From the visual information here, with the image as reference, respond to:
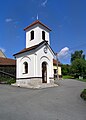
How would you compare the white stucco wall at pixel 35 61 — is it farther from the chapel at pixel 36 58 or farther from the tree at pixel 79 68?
the tree at pixel 79 68

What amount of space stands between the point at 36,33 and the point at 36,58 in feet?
12.6

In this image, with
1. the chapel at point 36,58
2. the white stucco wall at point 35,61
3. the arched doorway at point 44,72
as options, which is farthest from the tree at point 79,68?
the arched doorway at point 44,72

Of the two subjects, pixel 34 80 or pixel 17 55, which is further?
pixel 17 55

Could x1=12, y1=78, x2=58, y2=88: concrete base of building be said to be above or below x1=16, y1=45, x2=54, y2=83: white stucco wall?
Answer: below

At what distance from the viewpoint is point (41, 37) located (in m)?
22.7

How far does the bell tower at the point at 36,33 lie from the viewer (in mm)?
22328

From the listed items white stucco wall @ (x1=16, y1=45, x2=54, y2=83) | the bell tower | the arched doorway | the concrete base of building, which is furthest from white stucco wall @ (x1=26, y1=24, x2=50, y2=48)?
the concrete base of building

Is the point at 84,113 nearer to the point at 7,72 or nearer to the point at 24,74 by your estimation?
the point at 24,74

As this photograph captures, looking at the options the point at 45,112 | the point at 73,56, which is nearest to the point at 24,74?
the point at 45,112

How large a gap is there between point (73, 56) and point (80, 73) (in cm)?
3522

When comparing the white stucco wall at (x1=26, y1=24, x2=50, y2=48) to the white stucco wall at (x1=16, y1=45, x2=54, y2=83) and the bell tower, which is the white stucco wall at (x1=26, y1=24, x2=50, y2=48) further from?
the white stucco wall at (x1=16, y1=45, x2=54, y2=83)

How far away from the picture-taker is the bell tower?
2233 centimetres

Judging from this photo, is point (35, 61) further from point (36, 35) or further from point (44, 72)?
point (36, 35)

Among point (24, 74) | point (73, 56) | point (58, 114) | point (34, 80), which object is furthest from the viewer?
point (73, 56)
